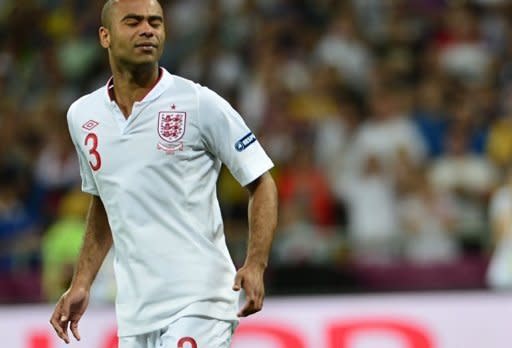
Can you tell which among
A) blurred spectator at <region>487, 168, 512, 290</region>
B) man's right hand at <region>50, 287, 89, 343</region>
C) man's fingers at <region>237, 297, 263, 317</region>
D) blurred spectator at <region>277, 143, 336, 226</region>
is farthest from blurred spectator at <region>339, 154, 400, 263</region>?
man's fingers at <region>237, 297, 263, 317</region>

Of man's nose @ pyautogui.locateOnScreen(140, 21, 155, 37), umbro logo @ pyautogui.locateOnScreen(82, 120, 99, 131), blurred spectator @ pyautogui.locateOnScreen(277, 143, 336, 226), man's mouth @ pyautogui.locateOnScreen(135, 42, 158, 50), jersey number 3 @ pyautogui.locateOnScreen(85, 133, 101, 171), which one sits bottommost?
blurred spectator @ pyautogui.locateOnScreen(277, 143, 336, 226)

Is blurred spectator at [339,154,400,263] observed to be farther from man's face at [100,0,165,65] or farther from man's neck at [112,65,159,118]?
man's face at [100,0,165,65]

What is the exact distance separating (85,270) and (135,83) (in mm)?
701

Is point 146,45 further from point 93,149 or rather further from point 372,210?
point 372,210

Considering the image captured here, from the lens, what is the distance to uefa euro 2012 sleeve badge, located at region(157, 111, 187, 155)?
423 centimetres

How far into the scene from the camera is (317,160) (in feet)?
31.3

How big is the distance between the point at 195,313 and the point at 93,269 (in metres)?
0.55

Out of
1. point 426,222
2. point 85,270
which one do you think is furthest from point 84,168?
point 426,222

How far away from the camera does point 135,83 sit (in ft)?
14.3

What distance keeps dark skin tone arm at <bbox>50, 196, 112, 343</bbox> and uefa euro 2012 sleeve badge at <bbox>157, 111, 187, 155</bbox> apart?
1.53 feet

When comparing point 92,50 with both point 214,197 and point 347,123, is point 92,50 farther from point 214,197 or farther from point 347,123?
point 214,197

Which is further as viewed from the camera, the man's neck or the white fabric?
the white fabric

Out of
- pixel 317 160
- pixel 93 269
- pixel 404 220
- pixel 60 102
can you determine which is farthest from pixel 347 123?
pixel 93 269

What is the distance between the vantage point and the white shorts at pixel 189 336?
4160mm
